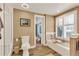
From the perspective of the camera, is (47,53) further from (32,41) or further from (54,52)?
(32,41)

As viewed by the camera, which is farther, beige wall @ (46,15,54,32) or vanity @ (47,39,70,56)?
beige wall @ (46,15,54,32)

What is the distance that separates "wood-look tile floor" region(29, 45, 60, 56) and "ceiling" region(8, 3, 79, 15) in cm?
63

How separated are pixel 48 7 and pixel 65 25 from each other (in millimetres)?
446

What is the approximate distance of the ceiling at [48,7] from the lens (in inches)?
74.8

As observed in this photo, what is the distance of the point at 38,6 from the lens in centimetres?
194

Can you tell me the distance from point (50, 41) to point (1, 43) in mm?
851

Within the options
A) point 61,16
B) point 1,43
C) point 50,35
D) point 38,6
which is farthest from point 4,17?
point 61,16

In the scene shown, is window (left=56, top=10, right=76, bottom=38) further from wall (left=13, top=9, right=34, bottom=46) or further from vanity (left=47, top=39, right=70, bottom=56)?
wall (left=13, top=9, right=34, bottom=46)

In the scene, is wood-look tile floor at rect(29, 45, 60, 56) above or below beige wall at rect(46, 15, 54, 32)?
below

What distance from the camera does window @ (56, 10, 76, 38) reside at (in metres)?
1.91

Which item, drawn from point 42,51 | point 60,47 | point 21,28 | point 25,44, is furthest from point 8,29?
point 60,47

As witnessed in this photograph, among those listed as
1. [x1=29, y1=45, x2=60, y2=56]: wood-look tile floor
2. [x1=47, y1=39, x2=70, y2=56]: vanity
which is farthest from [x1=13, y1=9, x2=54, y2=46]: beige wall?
[x1=47, y1=39, x2=70, y2=56]: vanity

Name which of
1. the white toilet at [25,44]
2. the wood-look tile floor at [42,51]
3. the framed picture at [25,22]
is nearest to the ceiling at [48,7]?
the framed picture at [25,22]

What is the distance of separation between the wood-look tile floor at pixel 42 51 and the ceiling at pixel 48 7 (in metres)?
0.63
